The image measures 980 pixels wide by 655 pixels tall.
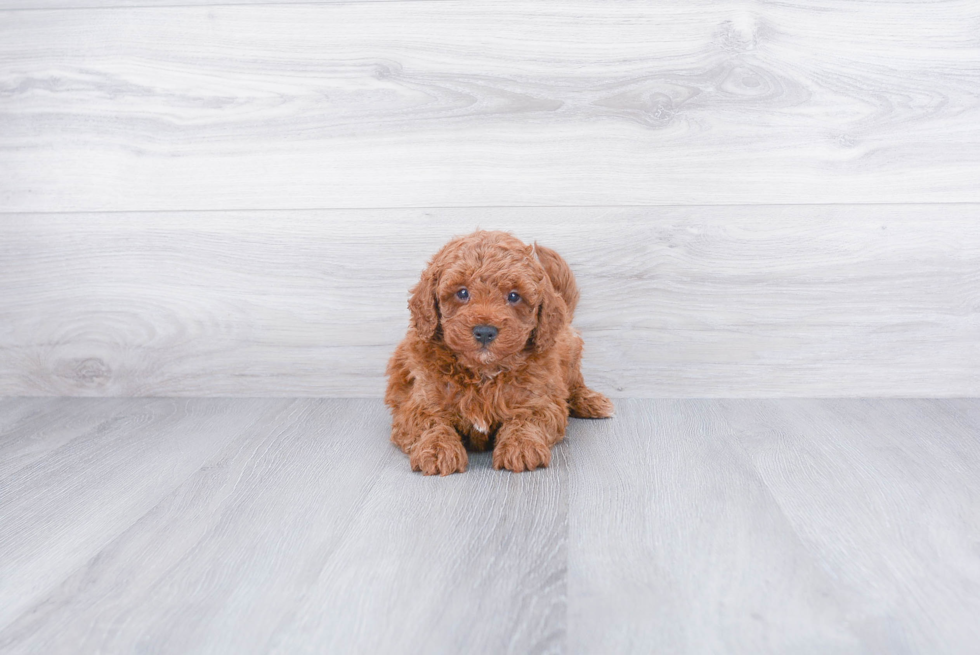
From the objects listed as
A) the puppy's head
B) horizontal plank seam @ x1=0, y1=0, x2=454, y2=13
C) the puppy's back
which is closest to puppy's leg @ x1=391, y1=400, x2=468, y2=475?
the puppy's head

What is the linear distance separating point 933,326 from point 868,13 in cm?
82

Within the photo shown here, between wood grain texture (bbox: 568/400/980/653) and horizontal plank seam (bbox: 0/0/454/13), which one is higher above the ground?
horizontal plank seam (bbox: 0/0/454/13)

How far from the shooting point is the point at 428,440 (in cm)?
151

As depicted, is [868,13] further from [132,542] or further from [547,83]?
[132,542]

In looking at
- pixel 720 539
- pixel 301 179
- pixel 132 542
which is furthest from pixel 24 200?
pixel 720 539

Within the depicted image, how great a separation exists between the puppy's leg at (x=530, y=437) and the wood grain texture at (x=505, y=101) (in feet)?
2.07

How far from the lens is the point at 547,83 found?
195 centimetres

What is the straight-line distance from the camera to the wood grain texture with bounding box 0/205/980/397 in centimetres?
197

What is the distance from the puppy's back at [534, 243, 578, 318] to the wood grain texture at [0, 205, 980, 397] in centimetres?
24

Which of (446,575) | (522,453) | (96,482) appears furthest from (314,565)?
(96,482)

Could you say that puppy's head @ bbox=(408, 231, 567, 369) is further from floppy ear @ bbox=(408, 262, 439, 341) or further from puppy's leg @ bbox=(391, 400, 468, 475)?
puppy's leg @ bbox=(391, 400, 468, 475)

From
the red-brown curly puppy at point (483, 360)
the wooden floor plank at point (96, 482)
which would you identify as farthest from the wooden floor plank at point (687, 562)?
the wooden floor plank at point (96, 482)

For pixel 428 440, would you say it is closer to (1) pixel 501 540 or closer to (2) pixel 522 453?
(2) pixel 522 453

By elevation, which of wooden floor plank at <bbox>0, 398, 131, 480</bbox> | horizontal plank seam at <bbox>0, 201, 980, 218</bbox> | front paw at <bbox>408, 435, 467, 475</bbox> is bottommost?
wooden floor plank at <bbox>0, 398, 131, 480</bbox>
